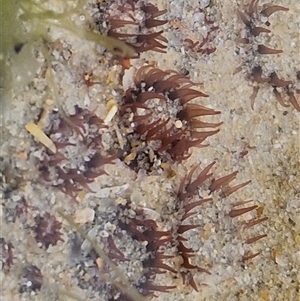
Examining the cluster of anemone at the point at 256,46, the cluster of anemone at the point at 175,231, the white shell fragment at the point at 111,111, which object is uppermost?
the cluster of anemone at the point at 256,46

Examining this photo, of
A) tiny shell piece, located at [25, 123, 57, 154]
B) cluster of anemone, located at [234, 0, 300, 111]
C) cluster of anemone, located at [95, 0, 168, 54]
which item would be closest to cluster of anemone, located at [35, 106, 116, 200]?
tiny shell piece, located at [25, 123, 57, 154]

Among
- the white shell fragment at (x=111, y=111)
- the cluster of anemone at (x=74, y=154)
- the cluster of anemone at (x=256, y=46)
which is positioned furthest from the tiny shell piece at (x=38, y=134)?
the cluster of anemone at (x=256, y=46)

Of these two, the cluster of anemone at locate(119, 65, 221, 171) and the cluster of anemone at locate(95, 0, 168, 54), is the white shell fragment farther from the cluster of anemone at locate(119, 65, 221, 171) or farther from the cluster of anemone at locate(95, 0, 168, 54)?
the cluster of anemone at locate(95, 0, 168, 54)

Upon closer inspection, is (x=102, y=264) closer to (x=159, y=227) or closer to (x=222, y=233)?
(x=159, y=227)

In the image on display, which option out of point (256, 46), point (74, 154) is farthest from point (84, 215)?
point (256, 46)

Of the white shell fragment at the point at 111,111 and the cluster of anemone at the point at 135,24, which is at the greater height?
the cluster of anemone at the point at 135,24

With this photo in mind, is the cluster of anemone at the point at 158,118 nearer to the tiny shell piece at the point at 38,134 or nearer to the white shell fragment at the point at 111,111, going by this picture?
the white shell fragment at the point at 111,111

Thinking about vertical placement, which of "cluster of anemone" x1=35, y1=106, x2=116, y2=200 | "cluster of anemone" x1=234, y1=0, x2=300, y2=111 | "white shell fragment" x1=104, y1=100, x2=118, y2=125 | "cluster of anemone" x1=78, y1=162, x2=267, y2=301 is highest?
"cluster of anemone" x1=234, y1=0, x2=300, y2=111
